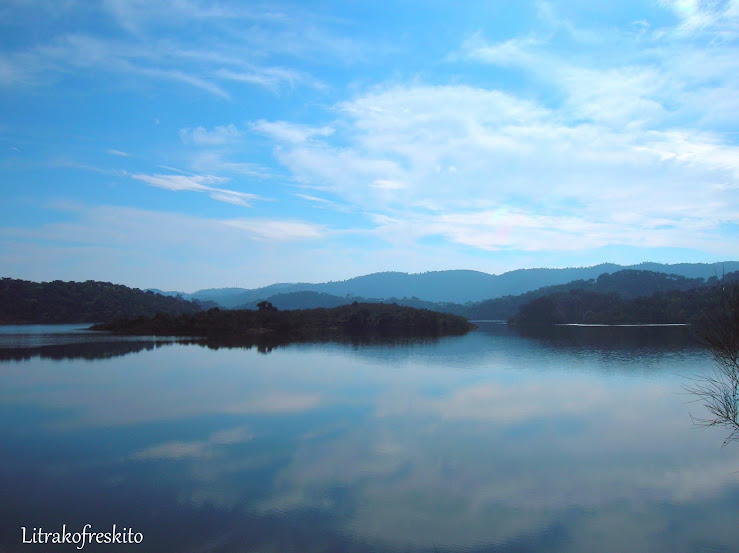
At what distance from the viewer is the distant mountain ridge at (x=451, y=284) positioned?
133 metres

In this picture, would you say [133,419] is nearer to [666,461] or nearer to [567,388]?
[666,461]

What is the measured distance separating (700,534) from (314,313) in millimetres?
47598

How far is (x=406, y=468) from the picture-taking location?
28.5ft

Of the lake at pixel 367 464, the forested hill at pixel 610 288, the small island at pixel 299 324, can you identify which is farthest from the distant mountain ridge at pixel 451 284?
the lake at pixel 367 464

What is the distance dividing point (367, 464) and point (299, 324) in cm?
4195

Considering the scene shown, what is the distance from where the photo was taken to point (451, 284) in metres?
155

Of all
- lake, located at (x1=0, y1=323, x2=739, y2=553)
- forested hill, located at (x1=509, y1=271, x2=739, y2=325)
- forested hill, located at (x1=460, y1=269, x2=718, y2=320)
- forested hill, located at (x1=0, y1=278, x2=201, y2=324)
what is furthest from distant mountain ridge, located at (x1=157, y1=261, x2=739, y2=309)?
lake, located at (x1=0, y1=323, x2=739, y2=553)

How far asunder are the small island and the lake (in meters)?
26.3

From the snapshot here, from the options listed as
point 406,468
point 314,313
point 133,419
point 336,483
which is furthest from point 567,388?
point 314,313

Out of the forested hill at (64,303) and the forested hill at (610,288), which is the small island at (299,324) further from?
the forested hill at (610,288)

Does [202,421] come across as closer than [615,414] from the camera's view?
Yes

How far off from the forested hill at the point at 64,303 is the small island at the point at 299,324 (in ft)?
39.9

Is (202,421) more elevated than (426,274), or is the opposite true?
→ (426,274)

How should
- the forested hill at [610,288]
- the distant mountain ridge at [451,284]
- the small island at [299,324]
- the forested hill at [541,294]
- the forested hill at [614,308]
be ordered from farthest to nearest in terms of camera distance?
the distant mountain ridge at [451,284]
the forested hill at [541,294]
the forested hill at [610,288]
the forested hill at [614,308]
the small island at [299,324]
